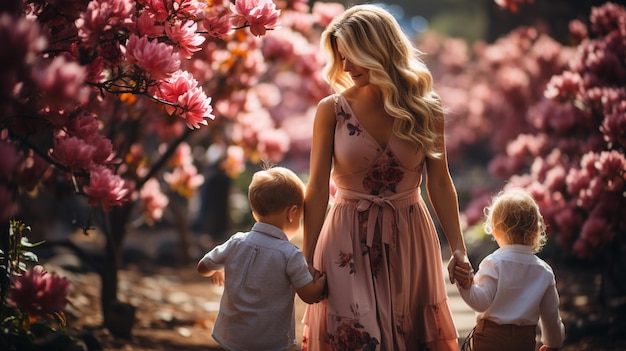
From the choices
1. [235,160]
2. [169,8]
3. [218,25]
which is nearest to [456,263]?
[218,25]

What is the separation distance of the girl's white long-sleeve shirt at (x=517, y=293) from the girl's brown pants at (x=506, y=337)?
0.14ft

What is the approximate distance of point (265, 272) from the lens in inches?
106

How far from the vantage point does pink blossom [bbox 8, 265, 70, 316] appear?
225cm

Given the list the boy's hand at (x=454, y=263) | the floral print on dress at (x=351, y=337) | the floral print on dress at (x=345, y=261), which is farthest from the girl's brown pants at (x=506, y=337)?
the floral print on dress at (x=345, y=261)

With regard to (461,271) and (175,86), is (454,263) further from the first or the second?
(175,86)

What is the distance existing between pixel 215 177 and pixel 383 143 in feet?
21.8

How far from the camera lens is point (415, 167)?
276 centimetres

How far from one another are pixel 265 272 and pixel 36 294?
33.7 inches

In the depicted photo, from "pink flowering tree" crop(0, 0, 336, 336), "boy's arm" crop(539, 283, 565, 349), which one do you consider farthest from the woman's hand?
"pink flowering tree" crop(0, 0, 336, 336)

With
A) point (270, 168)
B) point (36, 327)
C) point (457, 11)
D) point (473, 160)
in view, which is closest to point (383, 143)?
point (270, 168)

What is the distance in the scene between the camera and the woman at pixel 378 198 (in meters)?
2.69

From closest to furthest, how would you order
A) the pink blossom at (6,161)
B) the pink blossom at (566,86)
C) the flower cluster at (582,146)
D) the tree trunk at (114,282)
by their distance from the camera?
1. the pink blossom at (6,161)
2. the flower cluster at (582,146)
3. the tree trunk at (114,282)
4. the pink blossom at (566,86)

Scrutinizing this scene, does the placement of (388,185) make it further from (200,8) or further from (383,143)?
(200,8)

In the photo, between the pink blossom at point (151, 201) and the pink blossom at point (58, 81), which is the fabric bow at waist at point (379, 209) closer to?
the pink blossom at point (58, 81)
